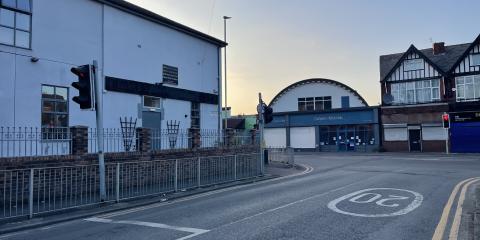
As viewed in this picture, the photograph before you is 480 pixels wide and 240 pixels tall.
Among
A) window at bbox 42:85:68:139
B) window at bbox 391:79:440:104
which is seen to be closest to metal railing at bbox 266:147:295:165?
window at bbox 42:85:68:139

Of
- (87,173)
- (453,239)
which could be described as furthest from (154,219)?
(453,239)

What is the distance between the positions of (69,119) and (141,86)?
14.3 feet

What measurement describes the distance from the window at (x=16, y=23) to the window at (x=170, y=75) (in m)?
7.63

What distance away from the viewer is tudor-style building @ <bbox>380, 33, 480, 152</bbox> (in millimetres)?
40625

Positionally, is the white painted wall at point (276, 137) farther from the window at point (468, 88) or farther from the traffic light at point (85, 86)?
the traffic light at point (85, 86)

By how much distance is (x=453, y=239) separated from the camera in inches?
271

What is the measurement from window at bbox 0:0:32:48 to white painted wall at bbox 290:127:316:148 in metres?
38.9

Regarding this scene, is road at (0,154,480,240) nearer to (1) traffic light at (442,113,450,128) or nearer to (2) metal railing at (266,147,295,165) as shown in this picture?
(2) metal railing at (266,147,295,165)

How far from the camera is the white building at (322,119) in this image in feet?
153

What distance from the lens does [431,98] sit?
4353 cm

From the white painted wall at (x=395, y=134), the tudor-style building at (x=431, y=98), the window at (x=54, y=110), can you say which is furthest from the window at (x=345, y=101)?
the window at (x=54, y=110)

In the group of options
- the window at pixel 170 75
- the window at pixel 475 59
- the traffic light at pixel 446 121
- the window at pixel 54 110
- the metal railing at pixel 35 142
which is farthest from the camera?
the window at pixel 475 59

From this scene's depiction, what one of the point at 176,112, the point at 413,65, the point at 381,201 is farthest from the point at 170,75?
the point at 413,65

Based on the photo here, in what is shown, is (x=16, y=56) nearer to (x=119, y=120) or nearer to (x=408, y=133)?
(x=119, y=120)
